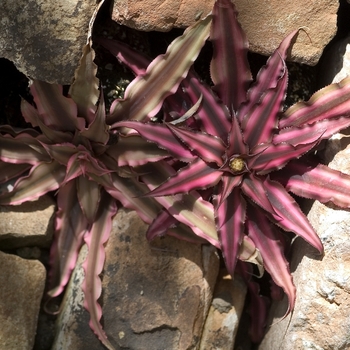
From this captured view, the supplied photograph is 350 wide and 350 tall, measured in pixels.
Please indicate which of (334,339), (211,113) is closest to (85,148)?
(211,113)

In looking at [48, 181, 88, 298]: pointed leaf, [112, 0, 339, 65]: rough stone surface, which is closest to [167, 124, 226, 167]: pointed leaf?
[112, 0, 339, 65]: rough stone surface

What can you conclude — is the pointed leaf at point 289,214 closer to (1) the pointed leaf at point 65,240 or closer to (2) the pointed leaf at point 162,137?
(2) the pointed leaf at point 162,137

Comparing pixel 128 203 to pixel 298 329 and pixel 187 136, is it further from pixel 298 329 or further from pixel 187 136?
pixel 298 329

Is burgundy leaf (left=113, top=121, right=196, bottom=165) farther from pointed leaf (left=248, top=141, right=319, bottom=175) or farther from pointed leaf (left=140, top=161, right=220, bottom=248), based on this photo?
pointed leaf (left=248, top=141, right=319, bottom=175)

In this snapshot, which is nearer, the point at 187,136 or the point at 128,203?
the point at 187,136

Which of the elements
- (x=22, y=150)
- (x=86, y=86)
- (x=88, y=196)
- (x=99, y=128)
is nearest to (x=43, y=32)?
(x=86, y=86)

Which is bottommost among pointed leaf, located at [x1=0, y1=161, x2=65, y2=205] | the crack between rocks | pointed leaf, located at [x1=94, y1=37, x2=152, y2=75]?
the crack between rocks
